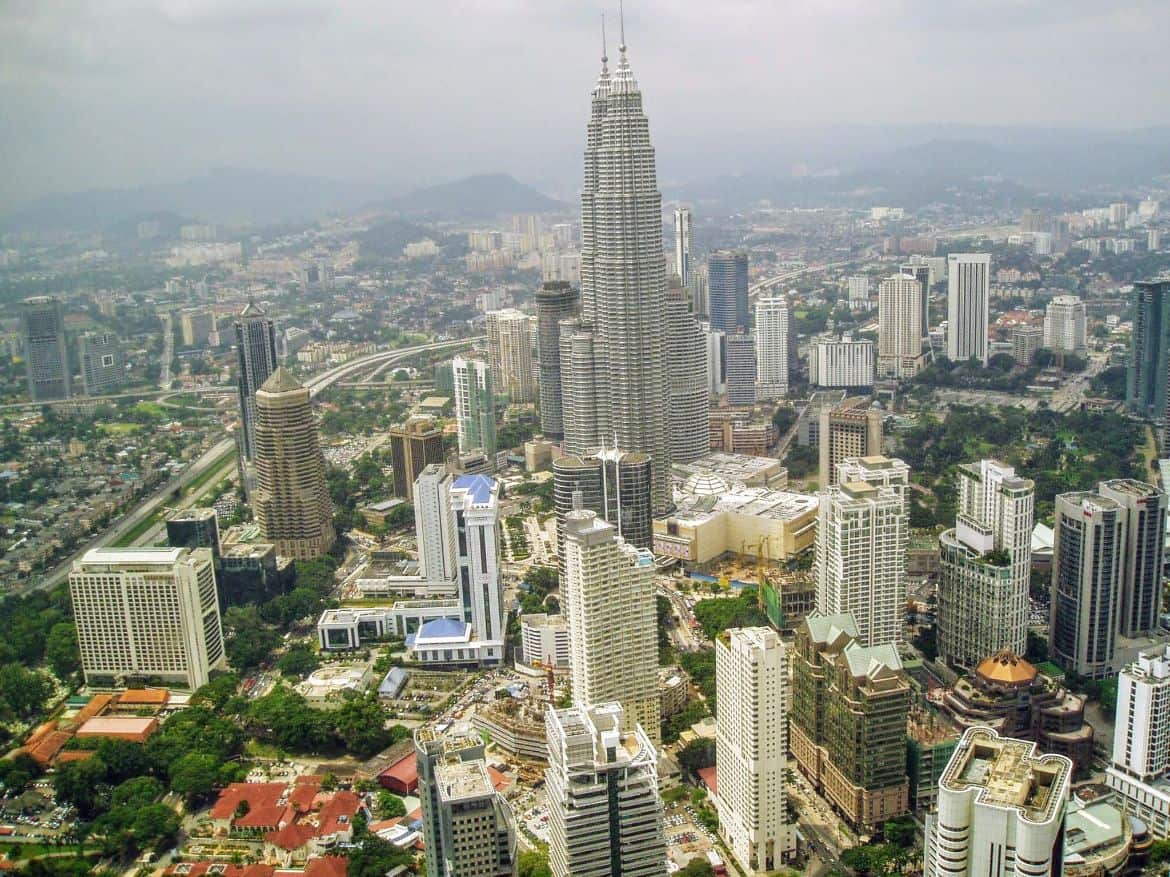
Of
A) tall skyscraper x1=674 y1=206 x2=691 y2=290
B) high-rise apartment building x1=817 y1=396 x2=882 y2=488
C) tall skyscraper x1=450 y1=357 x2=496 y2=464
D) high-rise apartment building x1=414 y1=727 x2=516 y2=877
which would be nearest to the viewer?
high-rise apartment building x1=414 y1=727 x2=516 y2=877

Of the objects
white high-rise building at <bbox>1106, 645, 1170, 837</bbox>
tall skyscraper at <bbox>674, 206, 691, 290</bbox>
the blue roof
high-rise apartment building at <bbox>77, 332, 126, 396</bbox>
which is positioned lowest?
white high-rise building at <bbox>1106, 645, 1170, 837</bbox>

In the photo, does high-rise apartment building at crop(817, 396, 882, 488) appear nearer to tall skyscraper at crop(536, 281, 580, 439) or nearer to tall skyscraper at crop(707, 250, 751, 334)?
tall skyscraper at crop(536, 281, 580, 439)

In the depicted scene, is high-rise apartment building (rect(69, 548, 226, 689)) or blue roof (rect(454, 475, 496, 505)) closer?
high-rise apartment building (rect(69, 548, 226, 689))

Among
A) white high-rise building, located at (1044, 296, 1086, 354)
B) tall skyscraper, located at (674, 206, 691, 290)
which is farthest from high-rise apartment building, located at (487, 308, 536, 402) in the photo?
white high-rise building, located at (1044, 296, 1086, 354)

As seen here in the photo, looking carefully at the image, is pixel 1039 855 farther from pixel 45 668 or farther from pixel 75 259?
pixel 75 259

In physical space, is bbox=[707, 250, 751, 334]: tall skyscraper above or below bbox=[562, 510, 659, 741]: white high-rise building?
above

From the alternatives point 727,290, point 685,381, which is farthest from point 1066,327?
point 685,381

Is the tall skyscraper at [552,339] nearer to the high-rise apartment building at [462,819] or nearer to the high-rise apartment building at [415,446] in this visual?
the high-rise apartment building at [415,446]

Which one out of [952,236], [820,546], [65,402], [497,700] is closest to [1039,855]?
[820,546]
